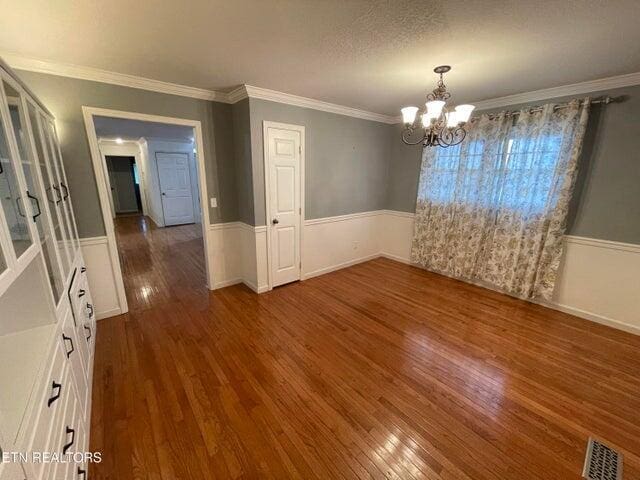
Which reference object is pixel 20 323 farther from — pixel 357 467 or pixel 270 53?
pixel 270 53

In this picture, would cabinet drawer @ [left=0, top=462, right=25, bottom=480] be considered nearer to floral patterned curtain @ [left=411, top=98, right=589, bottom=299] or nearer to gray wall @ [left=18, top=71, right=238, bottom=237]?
gray wall @ [left=18, top=71, right=238, bottom=237]

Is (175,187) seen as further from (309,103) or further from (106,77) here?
(309,103)

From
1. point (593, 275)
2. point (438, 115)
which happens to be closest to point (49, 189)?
point (438, 115)

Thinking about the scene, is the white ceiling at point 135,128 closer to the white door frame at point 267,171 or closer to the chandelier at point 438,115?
the white door frame at point 267,171

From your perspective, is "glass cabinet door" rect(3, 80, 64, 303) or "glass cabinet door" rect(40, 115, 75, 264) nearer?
"glass cabinet door" rect(3, 80, 64, 303)

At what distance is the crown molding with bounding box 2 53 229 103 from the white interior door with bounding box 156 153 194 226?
5.15m

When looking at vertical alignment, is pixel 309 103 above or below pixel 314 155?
above

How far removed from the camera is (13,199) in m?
1.20

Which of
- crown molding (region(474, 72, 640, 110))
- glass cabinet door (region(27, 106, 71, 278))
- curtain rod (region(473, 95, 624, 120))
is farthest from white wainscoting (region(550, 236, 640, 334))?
glass cabinet door (region(27, 106, 71, 278))

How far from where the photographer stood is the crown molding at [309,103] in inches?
116

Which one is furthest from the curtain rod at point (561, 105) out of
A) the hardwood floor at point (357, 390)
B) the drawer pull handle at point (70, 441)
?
the drawer pull handle at point (70, 441)

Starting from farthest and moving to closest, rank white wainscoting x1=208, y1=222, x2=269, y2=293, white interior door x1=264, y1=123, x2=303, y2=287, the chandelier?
1. white wainscoting x1=208, y1=222, x2=269, y2=293
2. white interior door x1=264, y1=123, x2=303, y2=287
3. the chandelier

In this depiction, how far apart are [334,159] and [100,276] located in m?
3.18

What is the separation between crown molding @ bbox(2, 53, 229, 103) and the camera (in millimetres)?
2162
